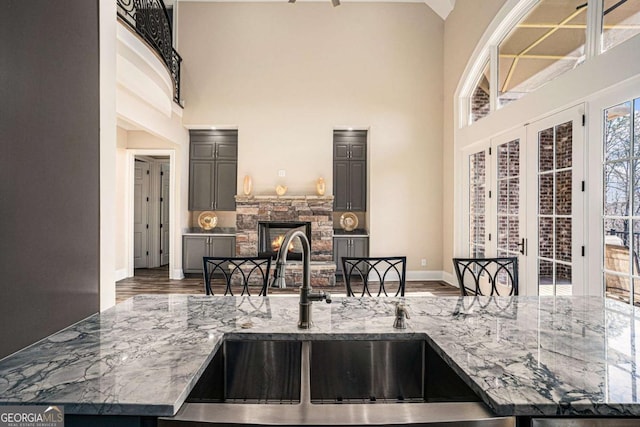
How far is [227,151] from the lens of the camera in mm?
6770

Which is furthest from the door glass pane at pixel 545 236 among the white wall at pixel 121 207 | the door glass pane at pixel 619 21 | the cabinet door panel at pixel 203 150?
the white wall at pixel 121 207

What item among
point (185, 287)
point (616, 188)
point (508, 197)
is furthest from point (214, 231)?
point (616, 188)

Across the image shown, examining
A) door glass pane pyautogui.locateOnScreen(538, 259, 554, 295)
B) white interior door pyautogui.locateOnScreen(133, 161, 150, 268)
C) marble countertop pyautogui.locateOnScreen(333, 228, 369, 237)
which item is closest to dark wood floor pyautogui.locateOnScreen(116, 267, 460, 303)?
marble countertop pyautogui.locateOnScreen(333, 228, 369, 237)

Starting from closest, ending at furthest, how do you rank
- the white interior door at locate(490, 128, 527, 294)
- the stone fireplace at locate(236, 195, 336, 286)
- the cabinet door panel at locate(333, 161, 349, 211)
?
the white interior door at locate(490, 128, 527, 294), the stone fireplace at locate(236, 195, 336, 286), the cabinet door panel at locate(333, 161, 349, 211)

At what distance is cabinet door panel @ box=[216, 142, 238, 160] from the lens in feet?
22.2

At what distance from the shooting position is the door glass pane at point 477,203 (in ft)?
16.8

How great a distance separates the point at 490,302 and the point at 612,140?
2244mm

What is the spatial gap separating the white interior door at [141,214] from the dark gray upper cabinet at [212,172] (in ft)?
5.88

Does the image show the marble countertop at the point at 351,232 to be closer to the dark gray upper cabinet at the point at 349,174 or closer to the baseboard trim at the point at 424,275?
the dark gray upper cabinet at the point at 349,174

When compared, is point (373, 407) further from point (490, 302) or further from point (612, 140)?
point (612, 140)

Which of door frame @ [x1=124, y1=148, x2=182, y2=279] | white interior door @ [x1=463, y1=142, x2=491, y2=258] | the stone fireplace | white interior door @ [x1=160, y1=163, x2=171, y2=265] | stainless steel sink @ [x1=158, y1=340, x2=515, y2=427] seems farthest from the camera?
white interior door @ [x1=160, y1=163, x2=171, y2=265]

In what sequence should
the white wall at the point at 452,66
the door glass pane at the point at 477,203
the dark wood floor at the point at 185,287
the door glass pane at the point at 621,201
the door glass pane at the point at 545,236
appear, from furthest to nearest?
the dark wood floor at the point at 185,287 < the white wall at the point at 452,66 < the door glass pane at the point at 477,203 < the door glass pane at the point at 545,236 < the door glass pane at the point at 621,201

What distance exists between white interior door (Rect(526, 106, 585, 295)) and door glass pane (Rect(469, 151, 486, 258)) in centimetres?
119

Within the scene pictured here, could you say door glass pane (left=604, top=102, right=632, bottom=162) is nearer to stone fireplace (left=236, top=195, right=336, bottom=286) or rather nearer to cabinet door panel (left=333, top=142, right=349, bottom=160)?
stone fireplace (left=236, top=195, right=336, bottom=286)
